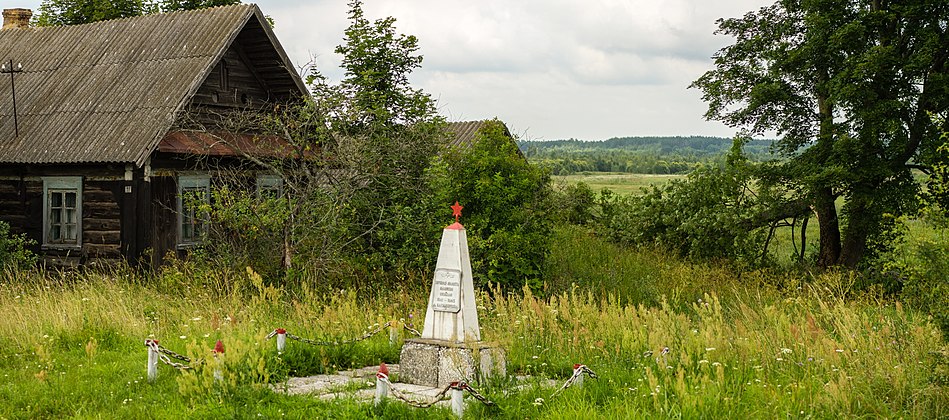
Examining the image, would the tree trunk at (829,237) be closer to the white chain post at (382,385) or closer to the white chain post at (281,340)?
the white chain post at (281,340)

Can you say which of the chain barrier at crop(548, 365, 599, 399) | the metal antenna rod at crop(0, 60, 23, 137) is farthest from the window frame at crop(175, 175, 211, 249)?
the chain barrier at crop(548, 365, 599, 399)

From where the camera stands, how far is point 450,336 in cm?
884

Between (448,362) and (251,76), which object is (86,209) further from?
(448,362)

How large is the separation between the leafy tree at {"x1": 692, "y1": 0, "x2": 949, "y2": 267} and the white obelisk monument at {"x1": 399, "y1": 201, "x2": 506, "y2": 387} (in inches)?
460

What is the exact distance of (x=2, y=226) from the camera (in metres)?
16.9

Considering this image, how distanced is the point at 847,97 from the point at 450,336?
1290 centimetres

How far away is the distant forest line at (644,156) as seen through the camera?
21.4 m

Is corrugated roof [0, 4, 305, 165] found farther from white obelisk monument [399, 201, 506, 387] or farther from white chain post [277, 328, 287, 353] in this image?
white obelisk monument [399, 201, 506, 387]

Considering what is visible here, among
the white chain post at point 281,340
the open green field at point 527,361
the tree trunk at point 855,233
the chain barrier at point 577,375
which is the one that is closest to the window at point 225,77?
the open green field at point 527,361

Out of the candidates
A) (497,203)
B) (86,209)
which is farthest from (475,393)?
(86,209)

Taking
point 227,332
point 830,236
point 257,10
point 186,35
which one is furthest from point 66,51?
point 830,236

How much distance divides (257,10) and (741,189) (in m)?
11.7

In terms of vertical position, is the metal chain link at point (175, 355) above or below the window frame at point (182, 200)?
below

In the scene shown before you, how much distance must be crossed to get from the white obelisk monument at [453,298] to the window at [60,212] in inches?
467
